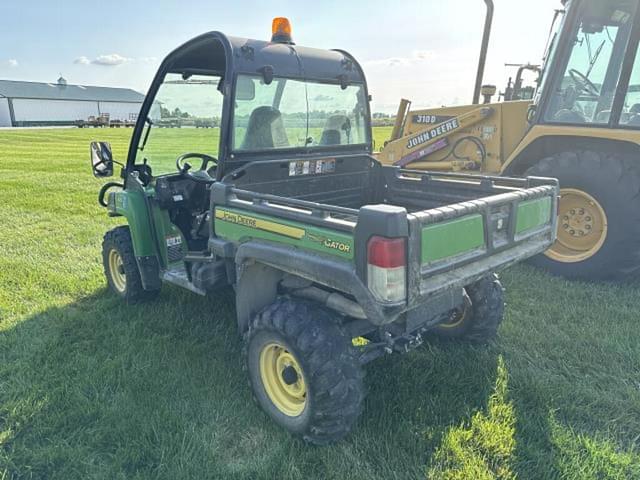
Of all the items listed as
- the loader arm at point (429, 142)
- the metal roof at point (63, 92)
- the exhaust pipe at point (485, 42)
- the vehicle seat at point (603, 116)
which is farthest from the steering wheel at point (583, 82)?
the metal roof at point (63, 92)

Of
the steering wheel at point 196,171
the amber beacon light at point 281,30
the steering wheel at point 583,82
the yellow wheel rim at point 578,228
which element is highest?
the amber beacon light at point 281,30

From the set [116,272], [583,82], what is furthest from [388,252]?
[583,82]

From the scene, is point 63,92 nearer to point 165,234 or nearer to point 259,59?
point 165,234

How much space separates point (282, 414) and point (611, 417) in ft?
6.19

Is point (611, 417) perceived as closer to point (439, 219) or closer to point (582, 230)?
point (439, 219)

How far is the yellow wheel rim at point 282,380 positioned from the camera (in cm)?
266

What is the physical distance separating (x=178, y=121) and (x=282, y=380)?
2194mm

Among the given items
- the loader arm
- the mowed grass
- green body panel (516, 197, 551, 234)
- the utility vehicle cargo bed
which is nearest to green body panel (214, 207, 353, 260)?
the utility vehicle cargo bed

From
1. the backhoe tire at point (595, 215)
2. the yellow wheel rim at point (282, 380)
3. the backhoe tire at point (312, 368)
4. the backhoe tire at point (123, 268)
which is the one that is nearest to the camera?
the backhoe tire at point (312, 368)

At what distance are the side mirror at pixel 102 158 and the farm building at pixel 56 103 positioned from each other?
5881 centimetres

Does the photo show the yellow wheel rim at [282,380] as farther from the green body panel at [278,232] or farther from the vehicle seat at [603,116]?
the vehicle seat at [603,116]

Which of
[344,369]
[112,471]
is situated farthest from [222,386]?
[344,369]

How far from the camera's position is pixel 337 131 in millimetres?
3811

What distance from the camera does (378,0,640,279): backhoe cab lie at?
14.7 feet
